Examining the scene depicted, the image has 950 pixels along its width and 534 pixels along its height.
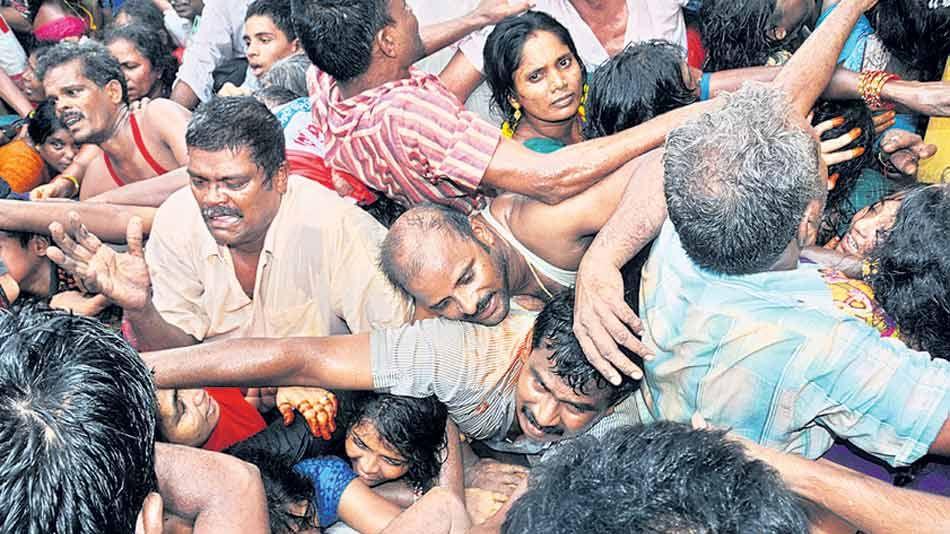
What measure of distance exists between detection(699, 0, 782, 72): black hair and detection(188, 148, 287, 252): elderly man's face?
160cm

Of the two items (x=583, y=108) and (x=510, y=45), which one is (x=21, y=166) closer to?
(x=510, y=45)

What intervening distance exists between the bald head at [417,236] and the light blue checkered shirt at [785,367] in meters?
0.69

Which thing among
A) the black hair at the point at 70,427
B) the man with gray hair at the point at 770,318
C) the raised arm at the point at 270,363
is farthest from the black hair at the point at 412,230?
the black hair at the point at 70,427

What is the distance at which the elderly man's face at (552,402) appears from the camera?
2.39 meters

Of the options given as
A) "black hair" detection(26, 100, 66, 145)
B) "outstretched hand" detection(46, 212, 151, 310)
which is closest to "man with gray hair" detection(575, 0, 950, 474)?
"outstretched hand" detection(46, 212, 151, 310)

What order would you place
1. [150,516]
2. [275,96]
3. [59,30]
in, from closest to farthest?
[150,516]
[275,96]
[59,30]

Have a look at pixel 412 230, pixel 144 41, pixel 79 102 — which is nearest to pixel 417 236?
pixel 412 230

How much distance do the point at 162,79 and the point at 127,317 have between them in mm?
2496

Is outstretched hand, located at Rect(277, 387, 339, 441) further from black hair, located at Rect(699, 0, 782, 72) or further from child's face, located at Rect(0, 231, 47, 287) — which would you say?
Result: black hair, located at Rect(699, 0, 782, 72)

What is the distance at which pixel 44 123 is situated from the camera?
4324 mm

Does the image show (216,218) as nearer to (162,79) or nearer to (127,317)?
(127,317)

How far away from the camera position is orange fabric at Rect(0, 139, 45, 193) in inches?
173

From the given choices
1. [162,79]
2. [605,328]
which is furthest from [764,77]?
[162,79]

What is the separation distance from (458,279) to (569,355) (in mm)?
387
